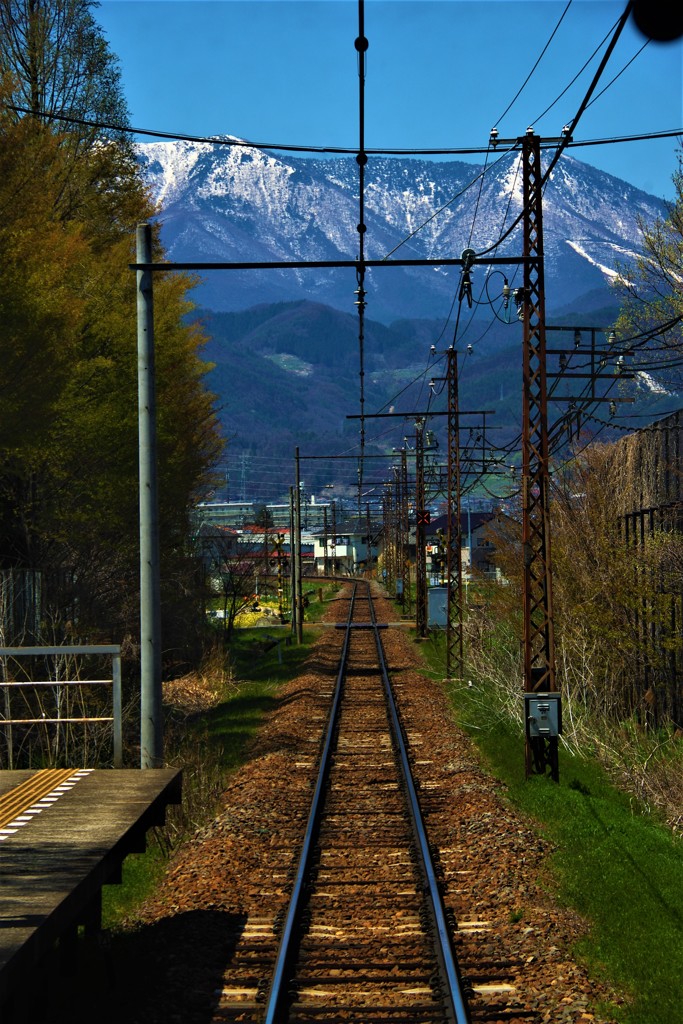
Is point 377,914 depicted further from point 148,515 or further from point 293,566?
point 293,566

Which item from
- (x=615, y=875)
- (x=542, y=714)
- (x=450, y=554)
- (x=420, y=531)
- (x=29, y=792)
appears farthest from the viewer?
(x=420, y=531)

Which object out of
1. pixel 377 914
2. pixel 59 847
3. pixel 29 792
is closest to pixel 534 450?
pixel 377 914

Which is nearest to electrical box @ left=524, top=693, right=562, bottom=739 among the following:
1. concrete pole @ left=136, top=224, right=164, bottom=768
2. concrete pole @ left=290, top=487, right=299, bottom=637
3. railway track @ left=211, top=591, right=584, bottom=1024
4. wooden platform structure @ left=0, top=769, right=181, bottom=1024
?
railway track @ left=211, top=591, right=584, bottom=1024

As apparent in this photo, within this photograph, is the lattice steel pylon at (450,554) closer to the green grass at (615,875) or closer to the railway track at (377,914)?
the green grass at (615,875)

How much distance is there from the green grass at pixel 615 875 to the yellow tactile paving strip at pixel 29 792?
4.81 meters

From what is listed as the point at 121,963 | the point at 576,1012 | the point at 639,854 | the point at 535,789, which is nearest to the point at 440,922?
the point at 576,1012

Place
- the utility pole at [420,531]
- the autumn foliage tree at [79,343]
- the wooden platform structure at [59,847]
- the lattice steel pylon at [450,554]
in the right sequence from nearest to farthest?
the wooden platform structure at [59,847], the autumn foliage tree at [79,343], the lattice steel pylon at [450,554], the utility pole at [420,531]

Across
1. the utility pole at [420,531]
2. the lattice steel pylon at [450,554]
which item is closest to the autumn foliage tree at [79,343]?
the lattice steel pylon at [450,554]

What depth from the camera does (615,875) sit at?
39.5 feet

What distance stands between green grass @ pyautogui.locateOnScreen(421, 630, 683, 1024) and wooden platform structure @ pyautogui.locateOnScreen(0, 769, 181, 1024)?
3.70m

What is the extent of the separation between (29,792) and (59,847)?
251 centimetres

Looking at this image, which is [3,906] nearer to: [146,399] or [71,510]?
[146,399]

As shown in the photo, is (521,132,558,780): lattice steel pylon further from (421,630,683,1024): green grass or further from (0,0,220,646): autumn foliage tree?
(0,0,220,646): autumn foliage tree

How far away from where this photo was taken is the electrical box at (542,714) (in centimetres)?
1731
